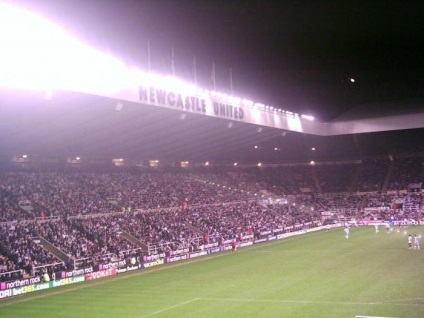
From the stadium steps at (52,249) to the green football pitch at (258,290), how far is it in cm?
371

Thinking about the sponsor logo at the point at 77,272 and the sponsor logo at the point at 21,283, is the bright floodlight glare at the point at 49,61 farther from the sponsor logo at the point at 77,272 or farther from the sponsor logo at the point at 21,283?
the sponsor logo at the point at 77,272

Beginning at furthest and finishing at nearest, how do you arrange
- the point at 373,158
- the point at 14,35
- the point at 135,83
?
1. the point at 373,158
2. the point at 135,83
3. the point at 14,35

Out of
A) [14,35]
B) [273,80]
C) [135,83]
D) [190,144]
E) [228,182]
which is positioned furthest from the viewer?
[228,182]

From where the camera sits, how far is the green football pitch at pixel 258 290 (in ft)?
63.8

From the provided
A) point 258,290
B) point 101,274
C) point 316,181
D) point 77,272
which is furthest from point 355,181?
point 258,290

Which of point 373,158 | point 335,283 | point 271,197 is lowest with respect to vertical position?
point 335,283

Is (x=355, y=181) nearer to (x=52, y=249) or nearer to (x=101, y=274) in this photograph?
(x=101, y=274)

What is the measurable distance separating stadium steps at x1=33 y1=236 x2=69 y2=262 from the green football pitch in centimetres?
371

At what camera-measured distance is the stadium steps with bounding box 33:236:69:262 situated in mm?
32219

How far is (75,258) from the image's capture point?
3212 cm

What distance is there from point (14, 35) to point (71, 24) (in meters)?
2.94

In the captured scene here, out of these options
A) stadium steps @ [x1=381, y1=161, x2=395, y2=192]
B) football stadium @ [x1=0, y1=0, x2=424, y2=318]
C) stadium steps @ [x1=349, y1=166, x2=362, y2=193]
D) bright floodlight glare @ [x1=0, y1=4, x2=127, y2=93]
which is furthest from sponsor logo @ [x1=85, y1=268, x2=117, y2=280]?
stadium steps @ [x1=381, y1=161, x2=395, y2=192]

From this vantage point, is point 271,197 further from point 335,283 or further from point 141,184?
point 335,283

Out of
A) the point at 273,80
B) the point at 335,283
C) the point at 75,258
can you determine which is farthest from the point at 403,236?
the point at 75,258
